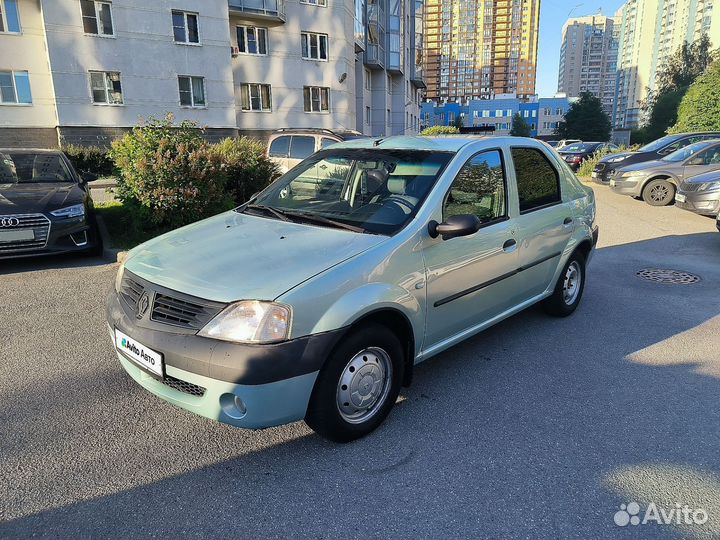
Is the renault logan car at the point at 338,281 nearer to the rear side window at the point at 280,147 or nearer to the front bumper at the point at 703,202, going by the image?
the front bumper at the point at 703,202

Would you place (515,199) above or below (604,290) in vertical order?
above

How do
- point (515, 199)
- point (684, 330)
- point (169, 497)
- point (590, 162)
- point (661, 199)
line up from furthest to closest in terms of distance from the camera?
1. point (590, 162)
2. point (661, 199)
3. point (684, 330)
4. point (515, 199)
5. point (169, 497)

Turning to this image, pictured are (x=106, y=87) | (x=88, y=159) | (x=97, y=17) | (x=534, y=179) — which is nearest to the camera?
(x=534, y=179)

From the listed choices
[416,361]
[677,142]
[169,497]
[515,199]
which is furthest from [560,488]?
[677,142]

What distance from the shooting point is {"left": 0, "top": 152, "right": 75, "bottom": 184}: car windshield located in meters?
7.45

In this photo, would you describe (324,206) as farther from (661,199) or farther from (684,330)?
(661,199)

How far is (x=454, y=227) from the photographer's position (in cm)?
319

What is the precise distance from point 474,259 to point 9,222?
5.74 m

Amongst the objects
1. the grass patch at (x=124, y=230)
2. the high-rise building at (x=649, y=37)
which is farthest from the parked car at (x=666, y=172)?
the high-rise building at (x=649, y=37)

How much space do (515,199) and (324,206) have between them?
1.56 m

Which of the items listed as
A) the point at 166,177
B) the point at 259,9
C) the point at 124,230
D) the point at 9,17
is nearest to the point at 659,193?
the point at 166,177

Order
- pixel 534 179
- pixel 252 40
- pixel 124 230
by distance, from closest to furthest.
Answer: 1. pixel 534 179
2. pixel 124 230
3. pixel 252 40

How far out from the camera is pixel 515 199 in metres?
4.11

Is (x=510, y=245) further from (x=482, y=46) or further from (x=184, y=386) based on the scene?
(x=482, y=46)
